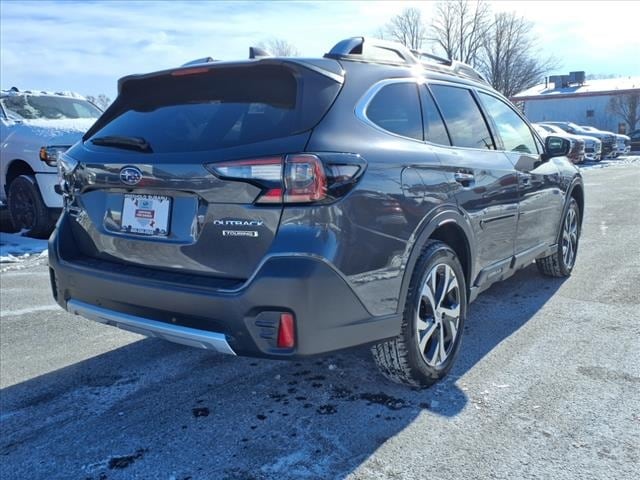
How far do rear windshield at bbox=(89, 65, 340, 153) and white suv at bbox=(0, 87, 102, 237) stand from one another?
469cm

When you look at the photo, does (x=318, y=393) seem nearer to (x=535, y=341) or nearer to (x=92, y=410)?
(x=92, y=410)

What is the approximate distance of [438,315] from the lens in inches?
133

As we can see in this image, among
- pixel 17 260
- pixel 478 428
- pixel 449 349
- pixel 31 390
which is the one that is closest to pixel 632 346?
pixel 449 349

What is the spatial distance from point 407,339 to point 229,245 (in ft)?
3.56

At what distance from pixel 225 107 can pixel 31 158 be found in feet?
18.8

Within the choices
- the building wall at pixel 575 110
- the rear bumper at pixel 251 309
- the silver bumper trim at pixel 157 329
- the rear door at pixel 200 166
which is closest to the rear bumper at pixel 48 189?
the rear door at pixel 200 166

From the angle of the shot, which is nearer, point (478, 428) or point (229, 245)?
point (229, 245)

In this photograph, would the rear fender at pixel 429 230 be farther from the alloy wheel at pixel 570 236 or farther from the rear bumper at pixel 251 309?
the alloy wheel at pixel 570 236

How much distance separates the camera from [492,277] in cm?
407

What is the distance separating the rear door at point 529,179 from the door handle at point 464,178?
77 centimetres

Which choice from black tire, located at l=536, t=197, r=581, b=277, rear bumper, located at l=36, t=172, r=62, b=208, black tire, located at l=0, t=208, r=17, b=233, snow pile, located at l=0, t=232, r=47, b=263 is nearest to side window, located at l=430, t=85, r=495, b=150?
black tire, located at l=536, t=197, r=581, b=277

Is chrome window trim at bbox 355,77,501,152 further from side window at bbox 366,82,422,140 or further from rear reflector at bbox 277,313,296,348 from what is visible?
rear reflector at bbox 277,313,296,348

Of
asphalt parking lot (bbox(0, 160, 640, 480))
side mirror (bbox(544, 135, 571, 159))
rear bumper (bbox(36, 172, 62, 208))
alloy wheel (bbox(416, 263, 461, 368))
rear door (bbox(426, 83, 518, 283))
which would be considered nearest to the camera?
asphalt parking lot (bbox(0, 160, 640, 480))

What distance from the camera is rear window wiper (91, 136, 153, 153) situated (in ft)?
9.75
